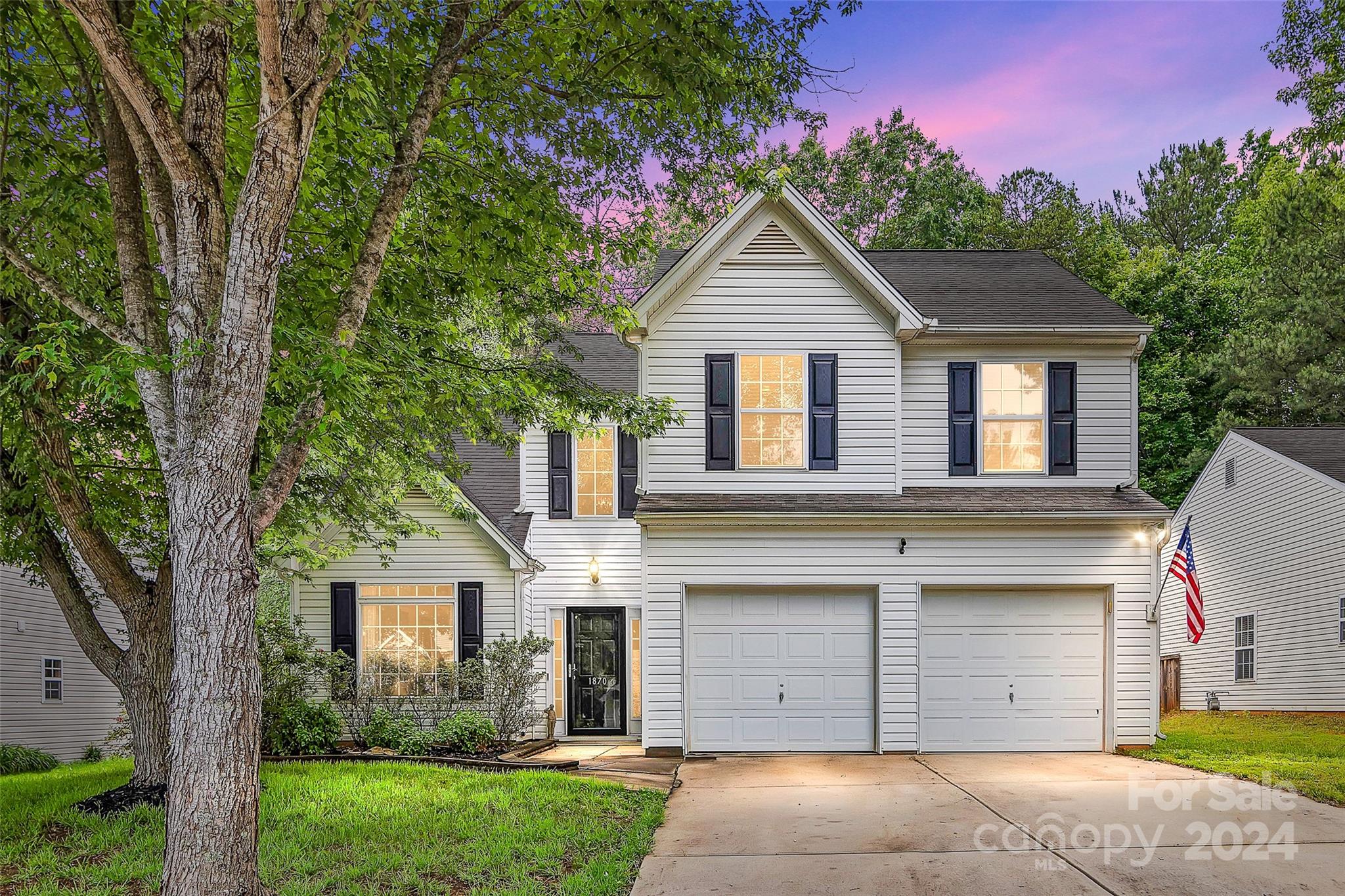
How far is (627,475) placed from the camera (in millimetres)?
15141

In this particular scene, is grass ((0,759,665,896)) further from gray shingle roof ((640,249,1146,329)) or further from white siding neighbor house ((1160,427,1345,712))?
white siding neighbor house ((1160,427,1345,712))

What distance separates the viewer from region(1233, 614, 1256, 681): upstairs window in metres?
18.7

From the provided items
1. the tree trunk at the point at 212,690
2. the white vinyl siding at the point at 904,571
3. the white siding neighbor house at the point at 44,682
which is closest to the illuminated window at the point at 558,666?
the white vinyl siding at the point at 904,571

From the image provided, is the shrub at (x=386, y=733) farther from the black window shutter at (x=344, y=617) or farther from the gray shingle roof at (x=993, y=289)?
the gray shingle roof at (x=993, y=289)

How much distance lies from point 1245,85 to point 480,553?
106 feet

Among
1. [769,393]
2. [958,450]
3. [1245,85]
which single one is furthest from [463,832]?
[1245,85]

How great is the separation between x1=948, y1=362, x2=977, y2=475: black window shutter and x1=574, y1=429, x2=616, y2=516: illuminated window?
18.1 feet

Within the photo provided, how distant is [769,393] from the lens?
12414mm

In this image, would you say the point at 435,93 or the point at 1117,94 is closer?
the point at 435,93

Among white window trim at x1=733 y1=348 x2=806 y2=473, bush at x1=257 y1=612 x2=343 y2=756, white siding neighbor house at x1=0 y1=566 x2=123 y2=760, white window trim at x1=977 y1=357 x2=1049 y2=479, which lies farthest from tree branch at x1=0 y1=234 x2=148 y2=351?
white window trim at x1=977 y1=357 x2=1049 y2=479

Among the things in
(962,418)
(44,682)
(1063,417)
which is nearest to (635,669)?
(962,418)

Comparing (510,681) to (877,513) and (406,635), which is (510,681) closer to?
(406,635)

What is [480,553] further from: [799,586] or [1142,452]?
[1142,452]

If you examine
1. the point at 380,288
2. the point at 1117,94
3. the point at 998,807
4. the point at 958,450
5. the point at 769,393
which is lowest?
the point at 998,807
